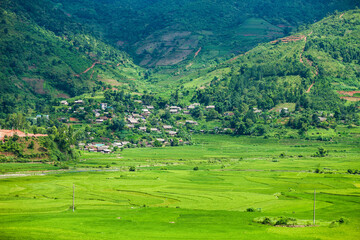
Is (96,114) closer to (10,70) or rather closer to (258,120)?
(10,70)

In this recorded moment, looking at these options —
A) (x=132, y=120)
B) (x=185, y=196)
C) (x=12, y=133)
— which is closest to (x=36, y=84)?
(x=132, y=120)

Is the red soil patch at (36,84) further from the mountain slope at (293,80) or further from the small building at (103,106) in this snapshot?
the mountain slope at (293,80)

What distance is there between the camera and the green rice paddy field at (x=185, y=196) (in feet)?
170

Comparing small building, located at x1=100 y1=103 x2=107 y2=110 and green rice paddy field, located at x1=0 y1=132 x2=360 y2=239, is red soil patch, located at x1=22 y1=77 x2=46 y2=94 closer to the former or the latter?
small building, located at x1=100 y1=103 x2=107 y2=110

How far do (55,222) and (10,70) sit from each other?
13373 centimetres

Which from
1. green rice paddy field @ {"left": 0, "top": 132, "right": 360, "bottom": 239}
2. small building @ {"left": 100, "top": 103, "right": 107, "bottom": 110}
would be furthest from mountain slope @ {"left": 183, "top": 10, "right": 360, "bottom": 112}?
green rice paddy field @ {"left": 0, "top": 132, "right": 360, "bottom": 239}

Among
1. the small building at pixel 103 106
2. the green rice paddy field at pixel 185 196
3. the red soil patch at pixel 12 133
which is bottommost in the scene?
the green rice paddy field at pixel 185 196

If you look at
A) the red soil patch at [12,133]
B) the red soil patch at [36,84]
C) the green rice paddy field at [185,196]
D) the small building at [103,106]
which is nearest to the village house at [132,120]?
the small building at [103,106]

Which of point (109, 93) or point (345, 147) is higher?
point (109, 93)

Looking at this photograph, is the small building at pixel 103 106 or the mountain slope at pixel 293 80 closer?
the small building at pixel 103 106

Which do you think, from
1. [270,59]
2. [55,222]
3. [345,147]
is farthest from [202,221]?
[270,59]

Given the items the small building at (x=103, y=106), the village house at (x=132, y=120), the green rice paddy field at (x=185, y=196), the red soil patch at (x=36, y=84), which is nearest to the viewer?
the green rice paddy field at (x=185, y=196)

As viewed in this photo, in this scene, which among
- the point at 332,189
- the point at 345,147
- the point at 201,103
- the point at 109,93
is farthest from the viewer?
the point at 201,103

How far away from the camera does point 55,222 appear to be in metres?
54.5
